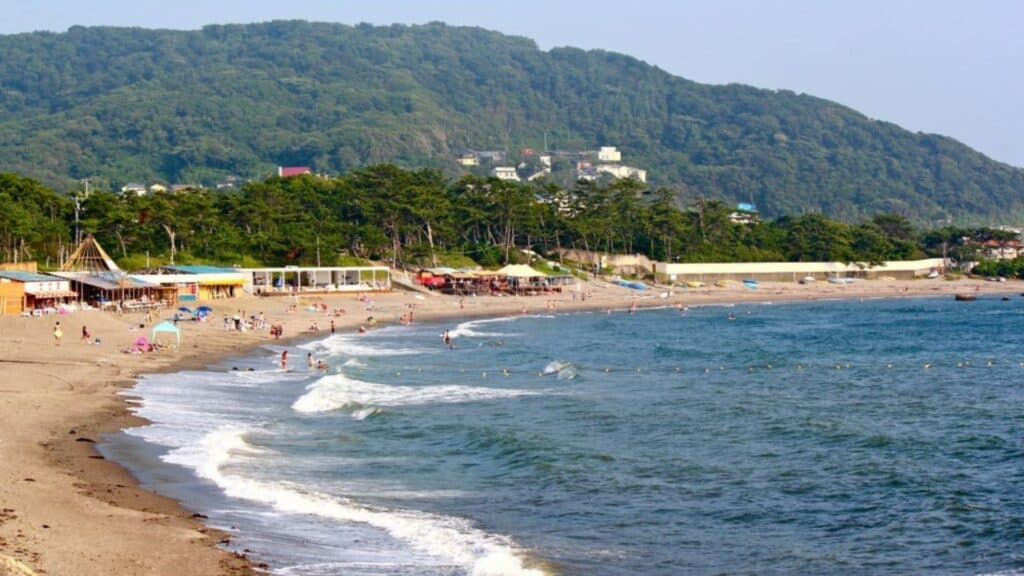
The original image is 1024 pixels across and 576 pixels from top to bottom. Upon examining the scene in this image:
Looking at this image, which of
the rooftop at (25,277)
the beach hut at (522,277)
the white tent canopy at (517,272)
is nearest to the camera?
the rooftop at (25,277)

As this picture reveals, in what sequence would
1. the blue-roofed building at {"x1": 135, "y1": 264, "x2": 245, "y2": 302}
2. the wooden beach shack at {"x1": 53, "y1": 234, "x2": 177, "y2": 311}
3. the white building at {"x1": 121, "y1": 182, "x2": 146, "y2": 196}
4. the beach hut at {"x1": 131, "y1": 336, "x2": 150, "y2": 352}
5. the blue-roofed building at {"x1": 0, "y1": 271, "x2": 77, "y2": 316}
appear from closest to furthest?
the beach hut at {"x1": 131, "y1": 336, "x2": 150, "y2": 352}, the blue-roofed building at {"x1": 0, "y1": 271, "x2": 77, "y2": 316}, the wooden beach shack at {"x1": 53, "y1": 234, "x2": 177, "y2": 311}, the blue-roofed building at {"x1": 135, "y1": 264, "x2": 245, "y2": 302}, the white building at {"x1": 121, "y1": 182, "x2": 146, "y2": 196}

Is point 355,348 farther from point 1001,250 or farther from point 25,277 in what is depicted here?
point 1001,250

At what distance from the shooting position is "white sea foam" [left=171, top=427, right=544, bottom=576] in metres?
16.5

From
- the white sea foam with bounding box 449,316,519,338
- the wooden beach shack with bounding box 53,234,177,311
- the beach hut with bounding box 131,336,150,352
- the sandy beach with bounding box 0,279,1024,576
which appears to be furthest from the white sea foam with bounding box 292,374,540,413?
the wooden beach shack with bounding box 53,234,177,311

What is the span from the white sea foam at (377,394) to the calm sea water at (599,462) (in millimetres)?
142

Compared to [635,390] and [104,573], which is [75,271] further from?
[104,573]

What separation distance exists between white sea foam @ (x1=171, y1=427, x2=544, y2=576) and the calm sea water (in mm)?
50

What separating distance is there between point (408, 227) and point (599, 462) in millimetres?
74272

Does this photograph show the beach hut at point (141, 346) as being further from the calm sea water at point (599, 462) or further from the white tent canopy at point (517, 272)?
the white tent canopy at point (517, 272)

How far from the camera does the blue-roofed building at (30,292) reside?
51.1m

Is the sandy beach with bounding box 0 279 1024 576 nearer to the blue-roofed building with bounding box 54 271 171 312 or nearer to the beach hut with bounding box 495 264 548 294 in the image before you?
the blue-roofed building with bounding box 54 271 171 312

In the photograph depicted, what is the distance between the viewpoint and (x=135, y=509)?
18344 millimetres

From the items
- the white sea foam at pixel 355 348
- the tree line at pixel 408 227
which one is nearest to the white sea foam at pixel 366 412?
the white sea foam at pixel 355 348

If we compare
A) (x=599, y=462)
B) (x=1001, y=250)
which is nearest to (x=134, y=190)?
(x=599, y=462)
